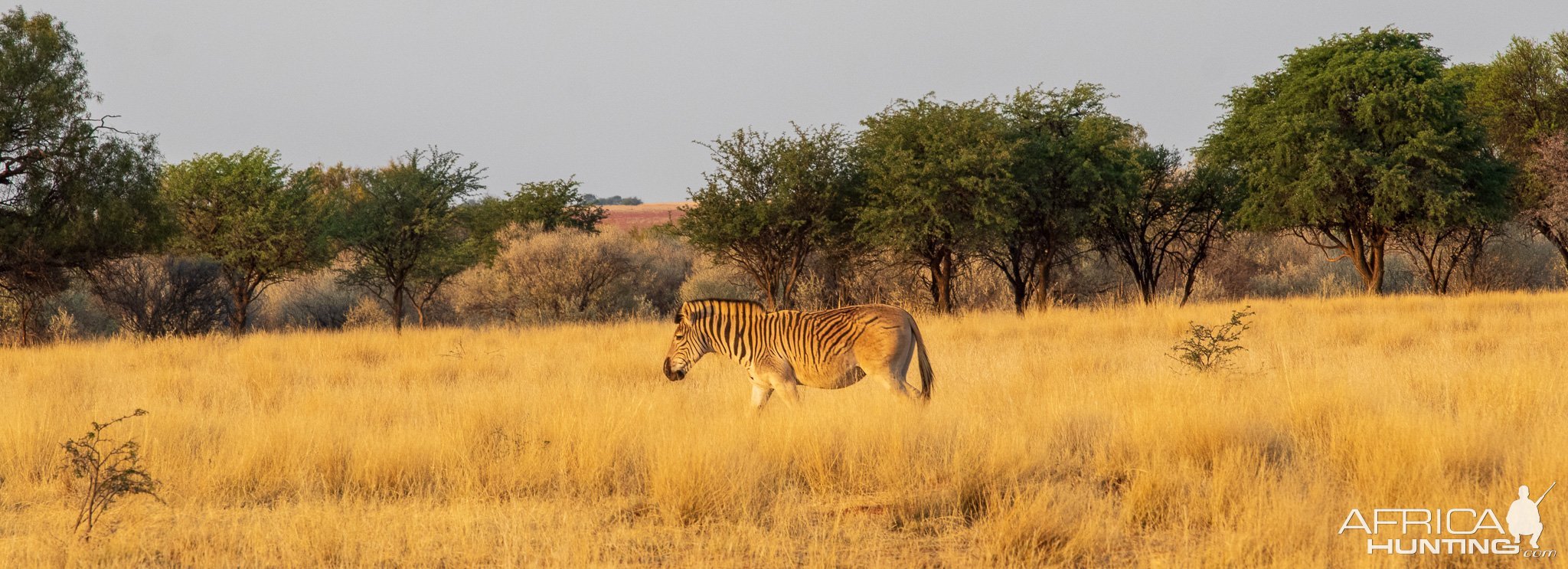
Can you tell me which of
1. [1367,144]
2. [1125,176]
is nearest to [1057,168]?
[1125,176]

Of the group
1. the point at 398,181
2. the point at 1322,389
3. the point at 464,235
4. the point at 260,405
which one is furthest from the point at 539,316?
the point at 1322,389

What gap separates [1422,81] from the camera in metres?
26.6

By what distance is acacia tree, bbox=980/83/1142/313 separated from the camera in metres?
26.4

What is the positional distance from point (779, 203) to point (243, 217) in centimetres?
1429

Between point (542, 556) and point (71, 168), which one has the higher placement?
point (71, 168)

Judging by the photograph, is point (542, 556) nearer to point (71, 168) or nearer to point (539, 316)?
point (71, 168)

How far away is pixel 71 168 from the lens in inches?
859

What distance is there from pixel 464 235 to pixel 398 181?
11757mm

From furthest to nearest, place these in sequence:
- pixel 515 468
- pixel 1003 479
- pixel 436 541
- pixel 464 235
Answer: pixel 464 235 → pixel 515 468 → pixel 1003 479 → pixel 436 541

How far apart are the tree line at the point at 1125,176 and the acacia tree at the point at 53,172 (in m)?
13.1

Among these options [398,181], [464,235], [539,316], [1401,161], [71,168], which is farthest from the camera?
[464,235]

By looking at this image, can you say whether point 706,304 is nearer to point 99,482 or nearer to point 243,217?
point 99,482

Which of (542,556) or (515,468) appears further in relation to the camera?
(515,468)

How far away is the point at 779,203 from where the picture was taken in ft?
89.6
